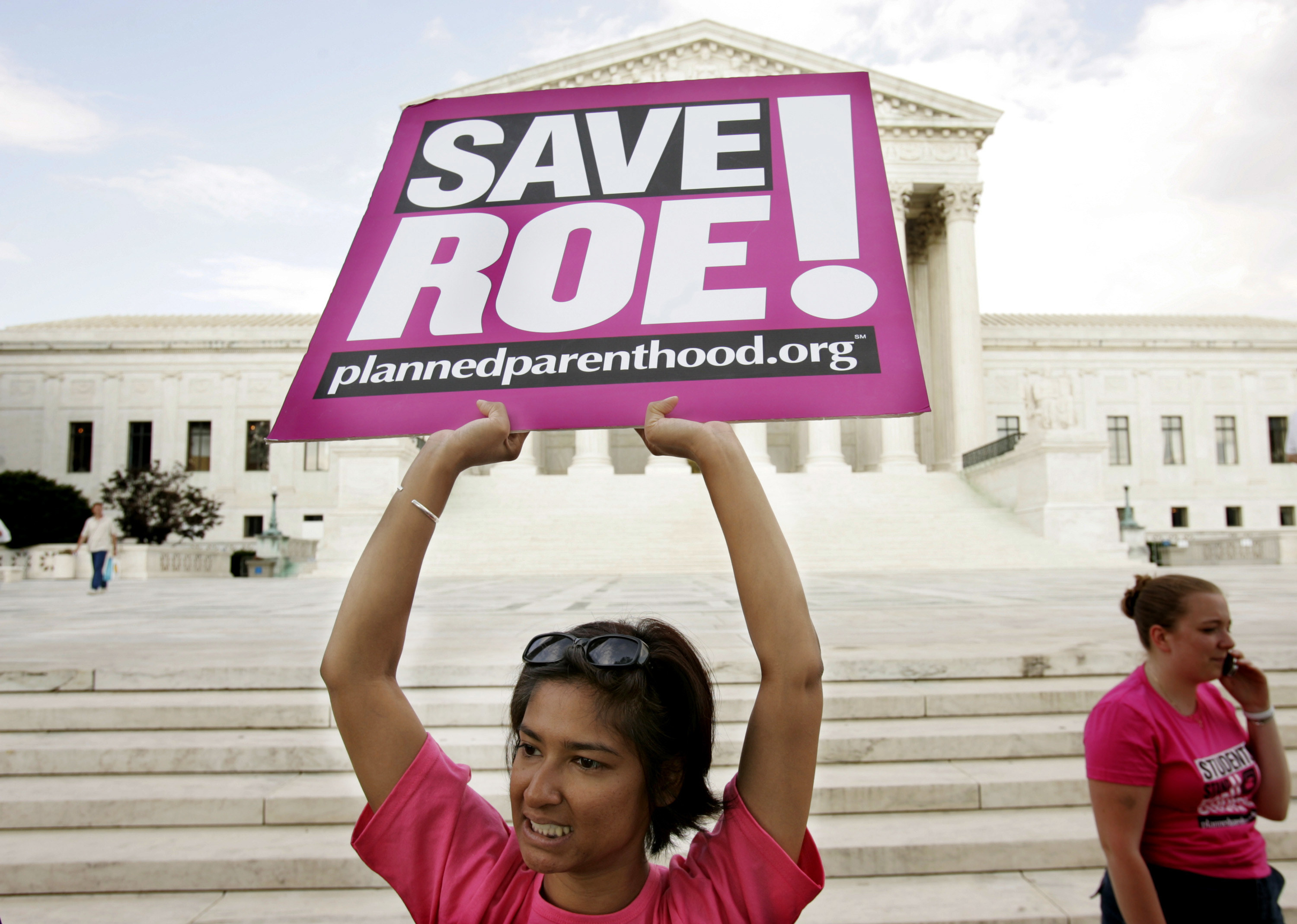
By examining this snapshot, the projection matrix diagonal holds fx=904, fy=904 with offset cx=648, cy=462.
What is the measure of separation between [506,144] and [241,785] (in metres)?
3.68

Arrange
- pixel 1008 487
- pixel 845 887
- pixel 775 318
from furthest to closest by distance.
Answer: pixel 1008 487 < pixel 845 887 < pixel 775 318

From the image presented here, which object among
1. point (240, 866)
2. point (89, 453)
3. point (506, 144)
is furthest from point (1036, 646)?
point (89, 453)

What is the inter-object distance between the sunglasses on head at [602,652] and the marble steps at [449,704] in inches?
140

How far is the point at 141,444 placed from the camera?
46.7 m

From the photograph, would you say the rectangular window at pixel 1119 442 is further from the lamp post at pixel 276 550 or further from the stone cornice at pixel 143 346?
the stone cornice at pixel 143 346

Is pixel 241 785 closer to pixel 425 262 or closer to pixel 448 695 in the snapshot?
pixel 448 695

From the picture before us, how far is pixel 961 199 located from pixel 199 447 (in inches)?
1521

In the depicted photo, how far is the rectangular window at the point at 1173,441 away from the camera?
47188 mm

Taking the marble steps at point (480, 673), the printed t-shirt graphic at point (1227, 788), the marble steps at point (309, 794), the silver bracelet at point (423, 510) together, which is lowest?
the marble steps at point (309, 794)

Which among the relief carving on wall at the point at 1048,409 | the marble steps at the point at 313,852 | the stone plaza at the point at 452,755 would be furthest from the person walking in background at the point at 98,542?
the relief carving on wall at the point at 1048,409

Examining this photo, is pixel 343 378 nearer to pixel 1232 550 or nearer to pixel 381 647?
pixel 381 647

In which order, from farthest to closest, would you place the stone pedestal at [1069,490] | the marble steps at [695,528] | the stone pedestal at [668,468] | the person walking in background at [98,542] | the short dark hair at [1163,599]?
the stone pedestal at [668,468]
the stone pedestal at [1069,490]
the marble steps at [695,528]
the person walking in background at [98,542]
the short dark hair at [1163,599]

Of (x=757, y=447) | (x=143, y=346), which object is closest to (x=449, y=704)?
(x=757, y=447)

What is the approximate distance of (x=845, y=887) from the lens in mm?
3793
